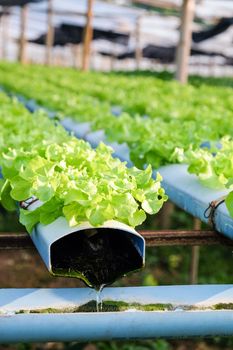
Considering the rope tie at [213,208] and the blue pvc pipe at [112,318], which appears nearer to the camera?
the blue pvc pipe at [112,318]

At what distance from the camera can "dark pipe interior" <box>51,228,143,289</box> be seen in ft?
10.7

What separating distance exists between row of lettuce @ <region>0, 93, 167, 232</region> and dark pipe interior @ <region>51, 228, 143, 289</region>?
0.19 metres

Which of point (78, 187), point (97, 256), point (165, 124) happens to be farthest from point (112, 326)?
point (165, 124)

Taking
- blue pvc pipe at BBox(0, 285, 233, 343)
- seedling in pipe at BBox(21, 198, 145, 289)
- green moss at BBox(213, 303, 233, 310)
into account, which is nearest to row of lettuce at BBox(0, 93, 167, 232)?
seedling in pipe at BBox(21, 198, 145, 289)

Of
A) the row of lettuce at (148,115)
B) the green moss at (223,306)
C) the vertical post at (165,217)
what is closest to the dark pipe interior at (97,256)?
the green moss at (223,306)

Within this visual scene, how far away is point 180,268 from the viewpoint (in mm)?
9523

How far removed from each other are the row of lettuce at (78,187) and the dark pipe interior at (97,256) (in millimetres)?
185

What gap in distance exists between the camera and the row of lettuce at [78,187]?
10.2 feet

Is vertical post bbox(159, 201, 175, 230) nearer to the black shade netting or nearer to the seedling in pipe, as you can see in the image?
the seedling in pipe

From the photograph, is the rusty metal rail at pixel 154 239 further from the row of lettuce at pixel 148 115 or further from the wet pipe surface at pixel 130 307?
the row of lettuce at pixel 148 115

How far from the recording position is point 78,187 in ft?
10.5

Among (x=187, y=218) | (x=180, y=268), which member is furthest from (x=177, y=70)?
(x=180, y=268)

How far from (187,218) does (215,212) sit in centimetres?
740

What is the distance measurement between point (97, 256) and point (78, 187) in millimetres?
374
